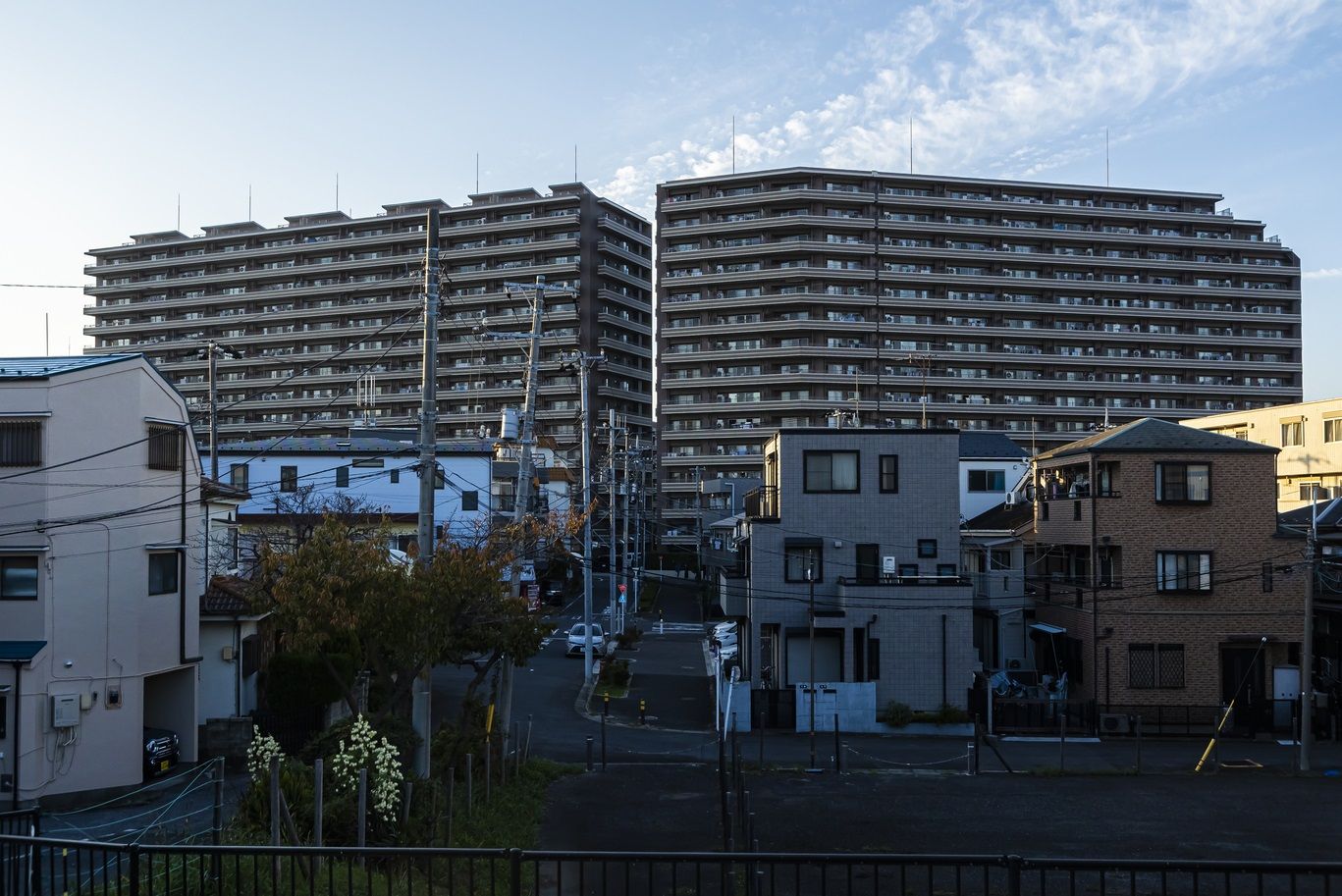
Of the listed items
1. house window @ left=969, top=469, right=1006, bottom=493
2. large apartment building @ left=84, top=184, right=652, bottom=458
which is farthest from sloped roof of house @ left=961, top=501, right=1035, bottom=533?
large apartment building @ left=84, top=184, right=652, bottom=458

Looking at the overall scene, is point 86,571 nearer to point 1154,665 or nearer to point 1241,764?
point 1241,764

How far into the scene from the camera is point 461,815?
16828 mm

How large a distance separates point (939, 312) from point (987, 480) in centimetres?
3425

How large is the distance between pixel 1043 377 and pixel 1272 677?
5161 centimetres

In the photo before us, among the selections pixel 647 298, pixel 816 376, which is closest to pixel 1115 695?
pixel 816 376

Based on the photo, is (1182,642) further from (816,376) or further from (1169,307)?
(1169,307)

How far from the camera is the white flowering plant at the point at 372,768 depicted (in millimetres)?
13500

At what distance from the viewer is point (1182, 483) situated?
107 ft

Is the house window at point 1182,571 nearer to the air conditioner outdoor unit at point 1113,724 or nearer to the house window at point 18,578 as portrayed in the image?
the air conditioner outdoor unit at point 1113,724

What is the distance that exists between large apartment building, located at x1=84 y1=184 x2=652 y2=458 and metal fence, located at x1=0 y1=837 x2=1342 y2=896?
68.4 meters

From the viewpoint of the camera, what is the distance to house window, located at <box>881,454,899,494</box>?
107ft

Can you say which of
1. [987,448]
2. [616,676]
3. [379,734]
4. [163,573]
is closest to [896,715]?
[616,676]

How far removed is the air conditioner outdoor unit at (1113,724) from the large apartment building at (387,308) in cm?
5724

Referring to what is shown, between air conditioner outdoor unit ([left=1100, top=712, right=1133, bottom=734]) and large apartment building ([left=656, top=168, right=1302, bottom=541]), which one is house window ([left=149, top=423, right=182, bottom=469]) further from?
large apartment building ([left=656, top=168, right=1302, bottom=541])
